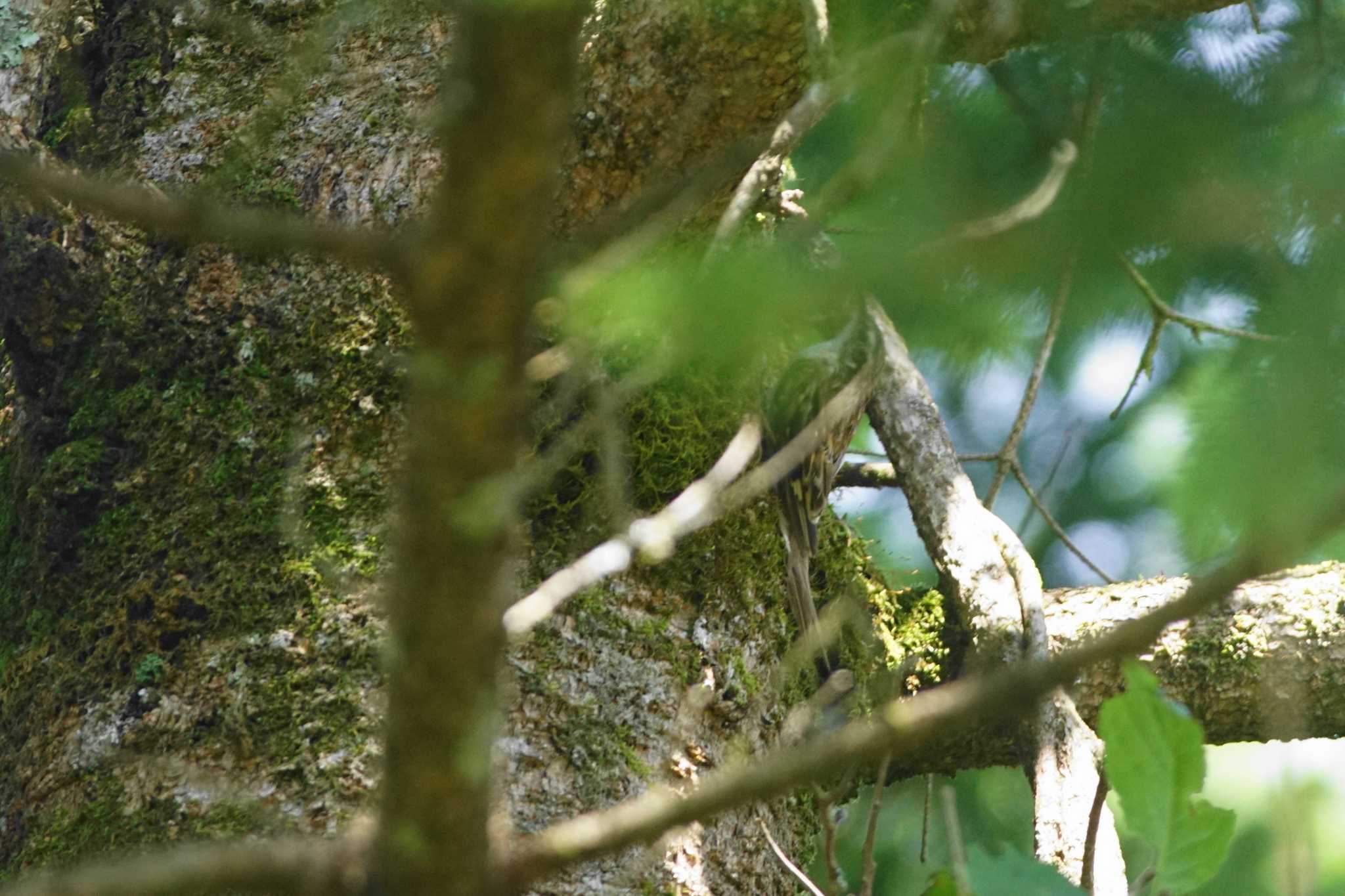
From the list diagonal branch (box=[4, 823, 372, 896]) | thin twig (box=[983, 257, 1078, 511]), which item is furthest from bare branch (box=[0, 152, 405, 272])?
thin twig (box=[983, 257, 1078, 511])

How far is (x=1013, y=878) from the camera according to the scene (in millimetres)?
818

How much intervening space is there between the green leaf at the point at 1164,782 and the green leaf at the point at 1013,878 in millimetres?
72

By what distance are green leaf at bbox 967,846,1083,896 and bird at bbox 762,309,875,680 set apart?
57.6 inches

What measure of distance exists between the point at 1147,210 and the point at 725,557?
1.17 m

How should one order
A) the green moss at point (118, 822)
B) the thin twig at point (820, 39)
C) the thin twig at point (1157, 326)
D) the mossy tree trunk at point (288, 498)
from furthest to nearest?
1. the mossy tree trunk at point (288, 498)
2. the green moss at point (118, 822)
3. the thin twig at point (820, 39)
4. the thin twig at point (1157, 326)

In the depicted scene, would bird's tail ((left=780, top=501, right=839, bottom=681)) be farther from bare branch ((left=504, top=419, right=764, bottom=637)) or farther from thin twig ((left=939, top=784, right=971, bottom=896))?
thin twig ((left=939, top=784, right=971, bottom=896))

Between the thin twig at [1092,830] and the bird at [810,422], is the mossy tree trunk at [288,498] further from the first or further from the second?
the thin twig at [1092,830]

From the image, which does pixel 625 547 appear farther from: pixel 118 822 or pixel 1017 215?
pixel 118 822

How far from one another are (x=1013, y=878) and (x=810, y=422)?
89.2 inches

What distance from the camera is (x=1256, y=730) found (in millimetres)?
2402

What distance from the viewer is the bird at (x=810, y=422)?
2529 millimetres

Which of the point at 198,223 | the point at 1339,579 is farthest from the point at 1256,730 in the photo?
the point at 198,223

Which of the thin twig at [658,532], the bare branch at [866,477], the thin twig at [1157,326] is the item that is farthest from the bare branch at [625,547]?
the bare branch at [866,477]

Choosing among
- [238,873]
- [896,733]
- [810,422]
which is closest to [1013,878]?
[896,733]
